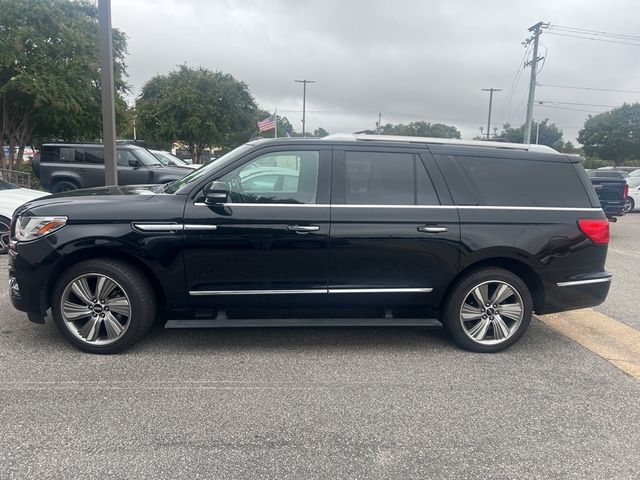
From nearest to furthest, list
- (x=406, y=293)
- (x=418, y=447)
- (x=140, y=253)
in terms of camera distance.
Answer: (x=418, y=447), (x=140, y=253), (x=406, y=293)

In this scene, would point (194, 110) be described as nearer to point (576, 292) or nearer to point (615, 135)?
point (576, 292)

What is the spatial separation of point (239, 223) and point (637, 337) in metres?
4.03

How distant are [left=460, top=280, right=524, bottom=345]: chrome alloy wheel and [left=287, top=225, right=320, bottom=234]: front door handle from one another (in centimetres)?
148

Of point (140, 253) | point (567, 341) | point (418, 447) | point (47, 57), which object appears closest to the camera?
point (418, 447)

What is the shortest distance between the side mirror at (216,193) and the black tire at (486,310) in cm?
214

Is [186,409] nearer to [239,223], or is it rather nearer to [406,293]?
[239,223]

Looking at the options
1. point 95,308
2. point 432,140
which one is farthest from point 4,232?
point 432,140

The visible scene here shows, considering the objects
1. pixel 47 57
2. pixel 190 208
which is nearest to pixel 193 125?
pixel 47 57

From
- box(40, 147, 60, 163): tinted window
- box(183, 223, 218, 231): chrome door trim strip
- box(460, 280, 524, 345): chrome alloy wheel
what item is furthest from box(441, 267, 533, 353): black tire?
box(40, 147, 60, 163): tinted window

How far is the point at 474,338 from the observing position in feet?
14.3

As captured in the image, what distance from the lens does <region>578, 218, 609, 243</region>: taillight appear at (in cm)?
436

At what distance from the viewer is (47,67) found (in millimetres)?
14680

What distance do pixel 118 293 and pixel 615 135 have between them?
5758 cm

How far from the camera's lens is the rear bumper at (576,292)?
4.39 m
